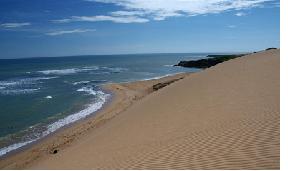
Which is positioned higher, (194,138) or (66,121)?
(194,138)

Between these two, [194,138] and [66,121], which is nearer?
[194,138]

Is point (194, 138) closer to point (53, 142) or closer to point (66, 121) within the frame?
point (53, 142)

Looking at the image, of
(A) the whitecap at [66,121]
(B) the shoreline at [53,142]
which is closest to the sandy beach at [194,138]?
(B) the shoreline at [53,142]

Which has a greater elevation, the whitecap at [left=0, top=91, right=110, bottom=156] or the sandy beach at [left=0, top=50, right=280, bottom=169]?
the sandy beach at [left=0, top=50, right=280, bottom=169]

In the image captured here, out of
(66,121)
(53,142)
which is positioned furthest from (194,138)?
(66,121)

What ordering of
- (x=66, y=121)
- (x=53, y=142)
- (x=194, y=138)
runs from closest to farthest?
(x=194, y=138) → (x=53, y=142) → (x=66, y=121)

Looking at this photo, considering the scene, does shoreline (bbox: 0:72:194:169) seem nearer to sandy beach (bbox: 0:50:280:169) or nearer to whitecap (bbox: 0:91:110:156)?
sandy beach (bbox: 0:50:280:169)

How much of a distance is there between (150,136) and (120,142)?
1136 mm

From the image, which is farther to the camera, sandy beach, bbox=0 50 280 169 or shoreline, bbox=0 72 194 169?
shoreline, bbox=0 72 194 169

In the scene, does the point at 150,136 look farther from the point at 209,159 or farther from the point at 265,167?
the point at 265,167

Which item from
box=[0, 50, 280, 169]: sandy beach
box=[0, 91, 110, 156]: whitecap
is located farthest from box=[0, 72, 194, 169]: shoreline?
box=[0, 91, 110, 156]: whitecap

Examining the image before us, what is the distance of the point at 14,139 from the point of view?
66.0ft

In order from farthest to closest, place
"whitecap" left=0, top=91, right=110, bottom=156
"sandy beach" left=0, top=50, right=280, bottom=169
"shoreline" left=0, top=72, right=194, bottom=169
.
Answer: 1. "whitecap" left=0, top=91, right=110, bottom=156
2. "shoreline" left=0, top=72, right=194, bottom=169
3. "sandy beach" left=0, top=50, right=280, bottom=169

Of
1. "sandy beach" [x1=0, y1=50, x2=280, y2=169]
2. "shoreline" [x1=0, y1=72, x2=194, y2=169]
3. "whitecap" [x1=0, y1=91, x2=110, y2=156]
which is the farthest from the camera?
"whitecap" [x1=0, y1=91, x2=110, y2=156]
